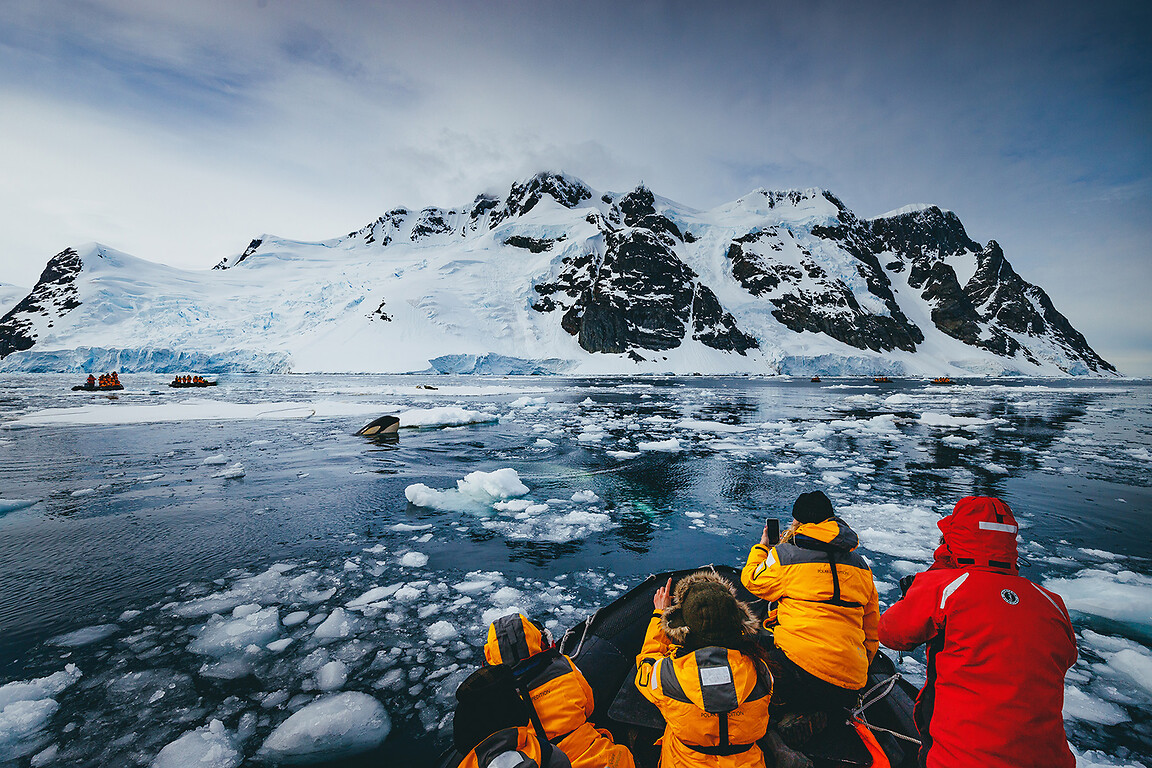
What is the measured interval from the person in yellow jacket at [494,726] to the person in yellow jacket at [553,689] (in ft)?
0.35

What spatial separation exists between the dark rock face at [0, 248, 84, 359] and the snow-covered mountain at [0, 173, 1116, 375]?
0.49 meters

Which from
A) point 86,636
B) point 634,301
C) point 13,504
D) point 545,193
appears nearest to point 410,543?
point 86,636

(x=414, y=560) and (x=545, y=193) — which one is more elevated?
(x=545, y=193)

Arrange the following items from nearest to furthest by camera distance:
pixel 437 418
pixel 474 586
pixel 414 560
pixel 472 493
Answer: pixel 474 586 < pixel 414 560 < pixel 472 493 < pixel 437 418

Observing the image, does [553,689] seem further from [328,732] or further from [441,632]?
[441,632]

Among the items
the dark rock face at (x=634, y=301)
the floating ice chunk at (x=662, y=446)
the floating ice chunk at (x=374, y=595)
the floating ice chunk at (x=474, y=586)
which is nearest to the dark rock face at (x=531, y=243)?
the dark rock face at (x=634, y=301)

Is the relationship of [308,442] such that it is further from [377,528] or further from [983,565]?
[983,565]

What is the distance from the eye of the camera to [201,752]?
9.25 feet

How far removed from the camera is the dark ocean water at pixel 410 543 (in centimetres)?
338

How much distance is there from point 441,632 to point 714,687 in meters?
2.93

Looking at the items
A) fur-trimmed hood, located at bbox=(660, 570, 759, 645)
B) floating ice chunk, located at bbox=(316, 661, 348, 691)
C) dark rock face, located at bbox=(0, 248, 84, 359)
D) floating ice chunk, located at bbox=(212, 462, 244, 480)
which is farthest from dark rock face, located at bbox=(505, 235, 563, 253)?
fur-trimmed hood, located at bbox=(660, 570, 759, 645)

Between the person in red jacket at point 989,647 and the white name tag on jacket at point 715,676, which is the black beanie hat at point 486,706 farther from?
the person in red jacket at point 989,647

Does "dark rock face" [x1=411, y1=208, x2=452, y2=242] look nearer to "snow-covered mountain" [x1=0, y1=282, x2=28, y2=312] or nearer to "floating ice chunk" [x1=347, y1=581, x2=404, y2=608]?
"snow-covered mountain" [x1=0, y1=282, x2=28, y2=312]

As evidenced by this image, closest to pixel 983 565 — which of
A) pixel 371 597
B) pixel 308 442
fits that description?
pixel 371 597
